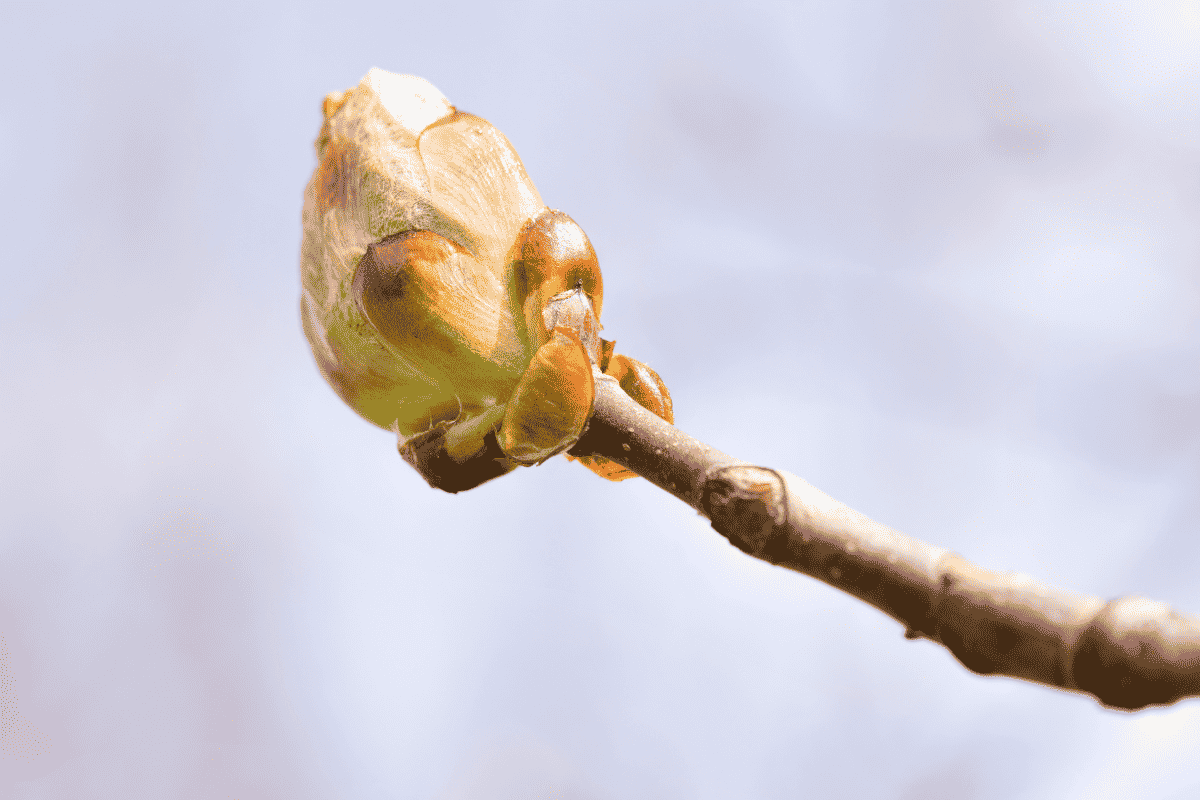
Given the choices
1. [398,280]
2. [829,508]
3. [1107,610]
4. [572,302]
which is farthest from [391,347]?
[1107,610]

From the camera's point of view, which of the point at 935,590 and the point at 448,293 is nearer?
the point at 935,590

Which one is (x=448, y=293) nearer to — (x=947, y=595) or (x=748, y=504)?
(x=748, y=504)

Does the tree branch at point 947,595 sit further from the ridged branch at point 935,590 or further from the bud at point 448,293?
the bud at point 448,293

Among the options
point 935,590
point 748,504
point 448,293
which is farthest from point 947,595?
point 448,293

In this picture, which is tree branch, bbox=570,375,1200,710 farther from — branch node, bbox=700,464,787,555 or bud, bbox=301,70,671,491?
bud, bbox=301,70,671,491

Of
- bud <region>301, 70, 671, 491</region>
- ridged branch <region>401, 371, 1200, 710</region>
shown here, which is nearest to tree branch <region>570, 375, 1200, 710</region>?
ridged branch <region>401, 371, 1200, 710</region>

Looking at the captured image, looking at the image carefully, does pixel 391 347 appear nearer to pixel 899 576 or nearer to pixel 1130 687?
pixel 899 576

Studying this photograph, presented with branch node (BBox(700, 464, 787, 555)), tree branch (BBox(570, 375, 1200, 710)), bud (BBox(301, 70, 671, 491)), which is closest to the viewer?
tree branch (BBox(570, 375, 1200, 710))

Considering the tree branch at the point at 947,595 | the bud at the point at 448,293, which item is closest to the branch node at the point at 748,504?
the tree branch at the point at 947,595
